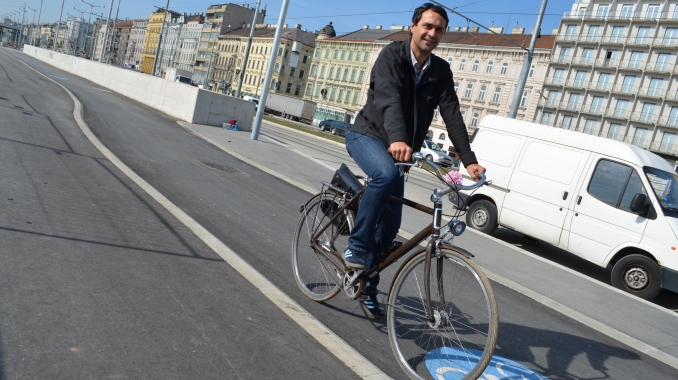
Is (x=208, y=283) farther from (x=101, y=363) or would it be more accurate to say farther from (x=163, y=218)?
(x=163, y=218)

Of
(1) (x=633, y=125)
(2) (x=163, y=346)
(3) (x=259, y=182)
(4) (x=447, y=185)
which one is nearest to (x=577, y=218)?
(3) (x=259, y=182)

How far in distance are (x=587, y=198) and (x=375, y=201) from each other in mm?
7315

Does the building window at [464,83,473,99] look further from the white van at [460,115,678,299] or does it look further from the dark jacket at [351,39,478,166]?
the dark jacket at [351,39,478,166]

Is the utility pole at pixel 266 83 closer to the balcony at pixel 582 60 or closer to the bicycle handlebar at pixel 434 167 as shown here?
the bicycle handlebar at pixel 434 167

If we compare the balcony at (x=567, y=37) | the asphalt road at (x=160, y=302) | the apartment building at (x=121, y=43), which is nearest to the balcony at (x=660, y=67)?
the balcony at (x=567, y=37)

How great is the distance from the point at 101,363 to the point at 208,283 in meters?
1.54

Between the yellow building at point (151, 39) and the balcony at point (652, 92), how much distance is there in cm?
11273

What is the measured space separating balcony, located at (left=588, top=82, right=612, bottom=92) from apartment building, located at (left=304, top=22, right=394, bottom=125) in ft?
96.5

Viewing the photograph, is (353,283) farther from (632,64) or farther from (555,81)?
(555,81)

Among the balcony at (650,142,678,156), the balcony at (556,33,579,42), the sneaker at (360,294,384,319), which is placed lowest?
the sneaker at (360,294,384,319)

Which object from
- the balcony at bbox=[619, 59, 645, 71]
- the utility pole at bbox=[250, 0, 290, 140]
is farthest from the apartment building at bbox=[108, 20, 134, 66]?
the utility pole at bbox=[250, 0, 290, 140]

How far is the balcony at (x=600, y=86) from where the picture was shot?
2753 inches

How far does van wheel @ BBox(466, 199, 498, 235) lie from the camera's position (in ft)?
37.7

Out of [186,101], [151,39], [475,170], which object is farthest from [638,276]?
[151,39]
